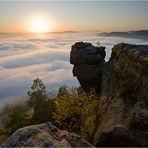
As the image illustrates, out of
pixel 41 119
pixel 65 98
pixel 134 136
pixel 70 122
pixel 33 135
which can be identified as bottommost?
pixel 41 119

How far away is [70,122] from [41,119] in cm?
3212

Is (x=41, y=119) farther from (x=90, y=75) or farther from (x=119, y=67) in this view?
(x=119, y=67)

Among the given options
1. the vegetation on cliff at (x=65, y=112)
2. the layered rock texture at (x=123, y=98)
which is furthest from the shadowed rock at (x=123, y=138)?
the vegetation on cliff at (x=65, y=112)

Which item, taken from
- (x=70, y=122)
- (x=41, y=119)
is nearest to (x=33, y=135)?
(x=70, y=122)

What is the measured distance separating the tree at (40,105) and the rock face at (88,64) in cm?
1895

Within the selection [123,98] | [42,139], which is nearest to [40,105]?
[123,98]

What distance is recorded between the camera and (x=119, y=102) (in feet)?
149

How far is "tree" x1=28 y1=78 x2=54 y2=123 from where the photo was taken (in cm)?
9933

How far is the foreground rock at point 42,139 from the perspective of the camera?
76.2 ft

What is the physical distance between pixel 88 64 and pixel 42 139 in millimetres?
64722

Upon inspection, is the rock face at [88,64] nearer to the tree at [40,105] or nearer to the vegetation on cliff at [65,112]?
the vegetation on cliff at [65,112]

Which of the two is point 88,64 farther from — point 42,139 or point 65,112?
point 42,139

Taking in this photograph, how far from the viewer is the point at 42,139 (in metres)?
23.4

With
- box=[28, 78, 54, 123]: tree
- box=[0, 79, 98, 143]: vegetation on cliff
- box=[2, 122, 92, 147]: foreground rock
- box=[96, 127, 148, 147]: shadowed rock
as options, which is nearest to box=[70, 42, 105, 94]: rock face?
box=[0, 79, 98, 143]: vegetation on cliff
